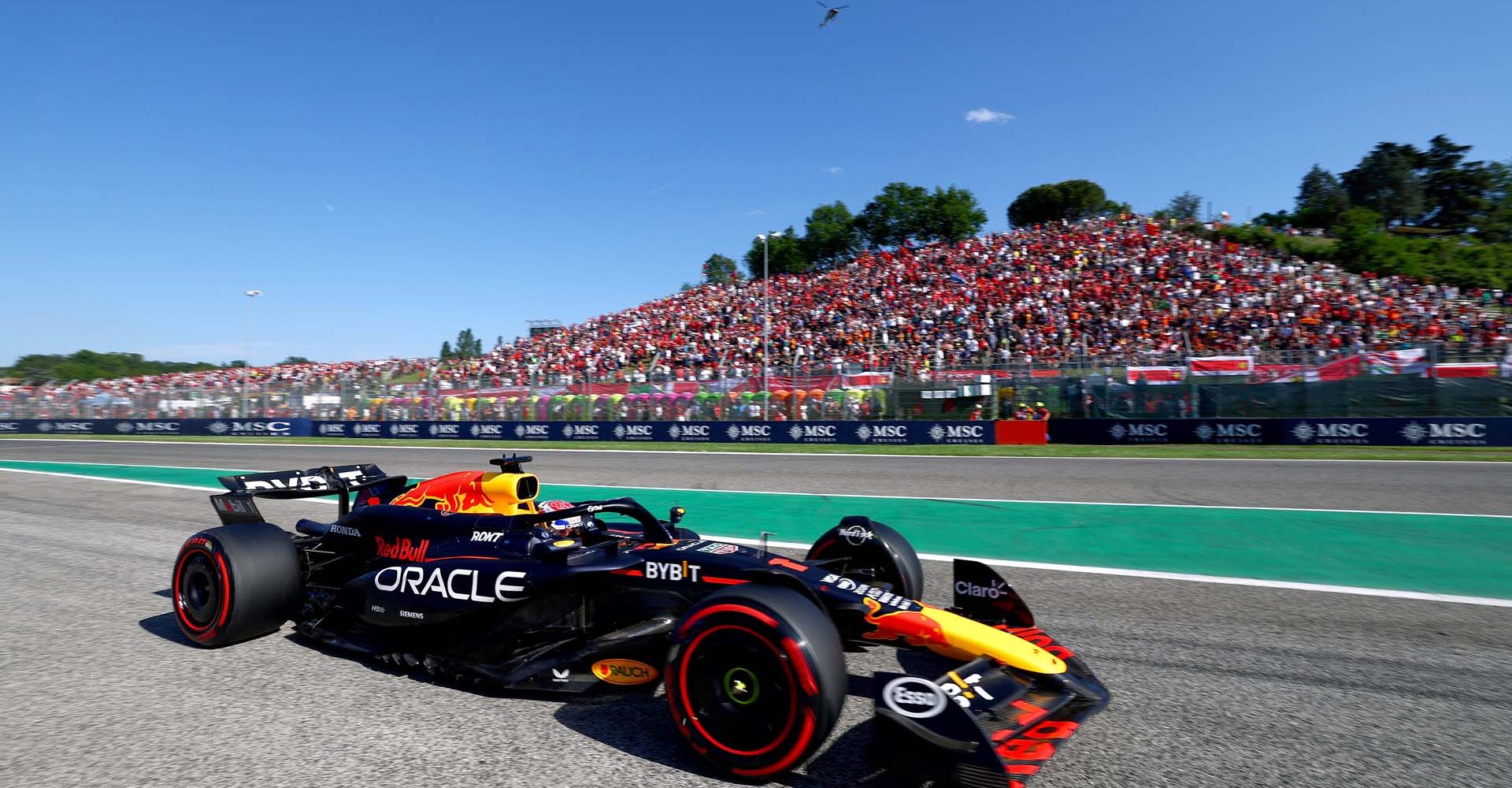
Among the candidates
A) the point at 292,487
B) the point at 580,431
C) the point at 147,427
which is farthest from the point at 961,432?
the point at 147,427

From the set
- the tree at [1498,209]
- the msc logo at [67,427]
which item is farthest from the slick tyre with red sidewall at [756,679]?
the tree at [1498,209]

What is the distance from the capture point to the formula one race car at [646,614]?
3205 mm

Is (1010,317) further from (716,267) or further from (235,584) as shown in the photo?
(716,267)

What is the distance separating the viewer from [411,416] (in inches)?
1203

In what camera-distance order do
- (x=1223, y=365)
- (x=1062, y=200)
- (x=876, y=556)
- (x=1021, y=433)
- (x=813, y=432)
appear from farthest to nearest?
(x=1062, y=200) → (x=813, y=432) → (x=1021, y=433) → (x=1223, y=365) → (x=876, y=556)

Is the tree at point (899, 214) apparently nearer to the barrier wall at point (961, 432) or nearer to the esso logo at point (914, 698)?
the barrier wall at point (961, 432)

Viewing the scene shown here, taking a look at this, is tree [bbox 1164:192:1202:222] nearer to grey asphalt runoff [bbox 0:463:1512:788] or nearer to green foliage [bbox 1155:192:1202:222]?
green foliage [bbox 1155:192:1202:222]

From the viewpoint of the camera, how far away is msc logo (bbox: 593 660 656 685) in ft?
12.9

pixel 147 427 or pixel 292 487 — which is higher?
pixel 292 487

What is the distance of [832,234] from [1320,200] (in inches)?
1618

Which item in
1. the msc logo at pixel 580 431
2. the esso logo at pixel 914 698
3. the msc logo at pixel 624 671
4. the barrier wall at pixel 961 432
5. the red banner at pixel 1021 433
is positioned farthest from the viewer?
the msc logo at pixel 580 431

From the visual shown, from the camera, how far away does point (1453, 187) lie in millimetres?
62781

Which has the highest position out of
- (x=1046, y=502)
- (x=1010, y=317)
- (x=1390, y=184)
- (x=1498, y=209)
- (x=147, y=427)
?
(x=1390, y=184)

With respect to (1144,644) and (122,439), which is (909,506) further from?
(122,439)
